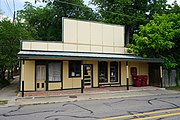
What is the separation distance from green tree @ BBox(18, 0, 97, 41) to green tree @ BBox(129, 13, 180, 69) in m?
15.1

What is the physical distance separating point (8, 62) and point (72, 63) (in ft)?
20.3

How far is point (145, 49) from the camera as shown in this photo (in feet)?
67.8

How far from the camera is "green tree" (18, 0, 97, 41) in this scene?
33.9m

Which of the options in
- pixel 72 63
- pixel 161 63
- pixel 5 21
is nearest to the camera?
pixel 72 63

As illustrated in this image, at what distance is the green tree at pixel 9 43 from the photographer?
19656mm

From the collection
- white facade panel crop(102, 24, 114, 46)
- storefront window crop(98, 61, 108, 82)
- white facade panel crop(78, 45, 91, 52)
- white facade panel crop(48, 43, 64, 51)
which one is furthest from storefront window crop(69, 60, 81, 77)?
white facade panel crop(102, 24, 114, 46)

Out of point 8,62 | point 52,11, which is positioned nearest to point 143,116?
A: point 8,62

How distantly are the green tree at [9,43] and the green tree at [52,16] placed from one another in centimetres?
1242

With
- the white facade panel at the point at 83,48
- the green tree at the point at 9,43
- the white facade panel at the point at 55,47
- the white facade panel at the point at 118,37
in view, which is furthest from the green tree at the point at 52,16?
the white facade panel at the point at 55,47

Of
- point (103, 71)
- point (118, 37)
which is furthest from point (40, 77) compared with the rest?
point (118, 37)

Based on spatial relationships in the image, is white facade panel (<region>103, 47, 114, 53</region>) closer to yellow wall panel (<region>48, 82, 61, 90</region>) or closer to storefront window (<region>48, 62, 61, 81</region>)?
storefront window (<region>48, 62, 61, 81</region>)

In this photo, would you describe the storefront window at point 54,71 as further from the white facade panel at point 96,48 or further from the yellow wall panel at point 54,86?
the white facade panel at point 96,48

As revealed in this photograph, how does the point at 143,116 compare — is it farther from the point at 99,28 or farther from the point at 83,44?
the point at 99,28

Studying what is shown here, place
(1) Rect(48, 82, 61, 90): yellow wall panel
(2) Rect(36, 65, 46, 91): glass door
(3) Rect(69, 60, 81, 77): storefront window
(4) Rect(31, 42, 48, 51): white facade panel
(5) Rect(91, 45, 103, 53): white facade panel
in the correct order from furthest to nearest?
(5) Rect(91, 45, 103, 53): white facade panel < (3) Rect(69, 60, 81, 77): storefront window < (1) Rect(48, 82, 61, 90): yellow wall panel < (4) Rect(31, 42, 48, 51): white facade panel < (2) Rect(36, 65, 46, 91): glass door
